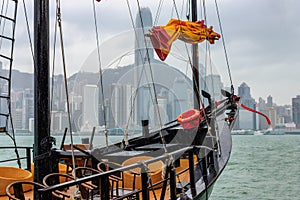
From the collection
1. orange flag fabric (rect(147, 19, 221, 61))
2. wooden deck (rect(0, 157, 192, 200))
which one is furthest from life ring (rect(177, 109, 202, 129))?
orange flag fabric (rect(147, 19, 221, 61))

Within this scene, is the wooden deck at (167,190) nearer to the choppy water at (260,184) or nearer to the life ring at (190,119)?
the life ring at (190,119)

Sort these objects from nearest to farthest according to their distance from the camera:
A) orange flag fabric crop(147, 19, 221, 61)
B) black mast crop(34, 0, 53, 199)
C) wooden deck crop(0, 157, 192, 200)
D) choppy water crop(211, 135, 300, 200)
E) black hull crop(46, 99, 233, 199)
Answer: black mast crop(34, 0, 53, 199) < wooden deck crop(0, 157, 192, 200) < black hull crop(46, 99, 233, 199) < orange flag fabric crop(147, 19, 221, 61) < choppy water crop(211, 135, 300, 200)

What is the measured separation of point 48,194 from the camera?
250 cm

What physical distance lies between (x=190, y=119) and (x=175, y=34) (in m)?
1.85

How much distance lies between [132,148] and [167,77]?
Answer: 191 cm

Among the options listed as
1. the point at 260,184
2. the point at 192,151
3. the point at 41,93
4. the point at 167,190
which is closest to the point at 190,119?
the point at 167,190

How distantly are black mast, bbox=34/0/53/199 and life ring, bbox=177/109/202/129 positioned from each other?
13.1 feet

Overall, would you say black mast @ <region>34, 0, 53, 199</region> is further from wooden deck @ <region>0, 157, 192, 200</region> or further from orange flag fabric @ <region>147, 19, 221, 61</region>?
orange flag fabric @ <region>147, 19, 221, 61</region>

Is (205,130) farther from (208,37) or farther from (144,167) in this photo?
(144,167)

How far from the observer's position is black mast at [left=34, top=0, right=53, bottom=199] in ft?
11.6

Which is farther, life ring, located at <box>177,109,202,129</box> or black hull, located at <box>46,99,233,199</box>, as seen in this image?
life ring, located at <box>177,109,202,129</box>

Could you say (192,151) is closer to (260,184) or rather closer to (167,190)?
(167,190)

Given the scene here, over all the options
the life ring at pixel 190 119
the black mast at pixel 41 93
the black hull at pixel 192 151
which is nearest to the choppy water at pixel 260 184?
the black hull at pixel 192 151

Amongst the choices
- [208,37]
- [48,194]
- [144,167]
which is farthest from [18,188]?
[208,37]
